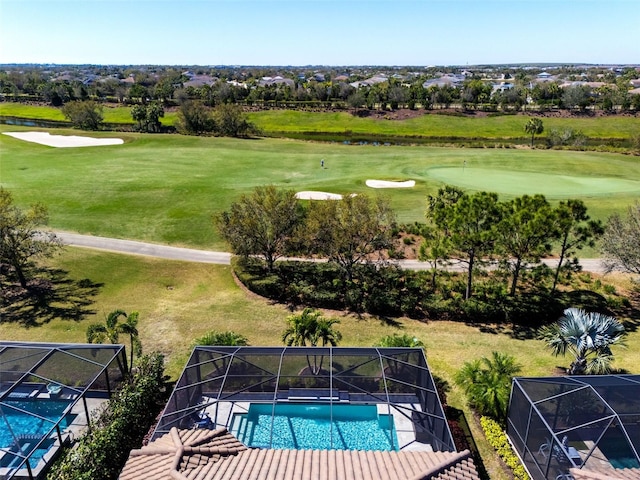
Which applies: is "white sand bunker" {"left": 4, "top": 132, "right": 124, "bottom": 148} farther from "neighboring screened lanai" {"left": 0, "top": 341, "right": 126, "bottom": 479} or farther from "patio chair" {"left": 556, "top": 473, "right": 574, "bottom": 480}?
"patio chair" {"left": 556, "top": 473, "right": 574, "bottom": 480}

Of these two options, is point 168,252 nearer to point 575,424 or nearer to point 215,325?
point 215,325

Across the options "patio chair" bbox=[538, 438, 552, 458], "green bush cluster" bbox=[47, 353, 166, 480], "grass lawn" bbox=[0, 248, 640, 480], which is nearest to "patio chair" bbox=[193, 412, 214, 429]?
"green bush cluster" bbox=[47, 353, 166, 480]

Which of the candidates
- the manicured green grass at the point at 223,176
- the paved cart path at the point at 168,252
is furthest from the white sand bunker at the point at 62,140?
the paved cart path at the point at 168,252

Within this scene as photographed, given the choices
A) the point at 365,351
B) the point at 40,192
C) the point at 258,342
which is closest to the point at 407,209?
the point at 258,342


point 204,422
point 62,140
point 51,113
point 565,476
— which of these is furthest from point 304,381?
point 51,113

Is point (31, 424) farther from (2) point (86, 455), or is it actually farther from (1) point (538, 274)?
(1) point (538, 274)
